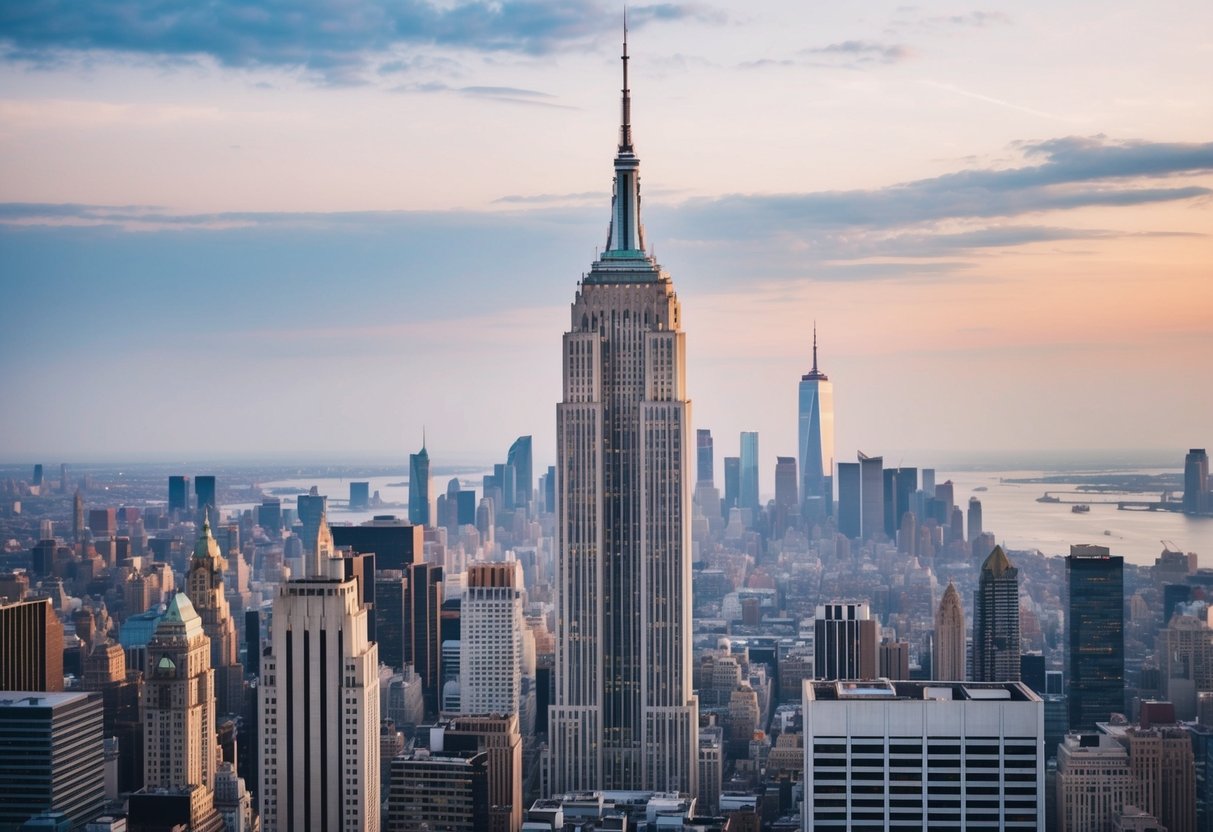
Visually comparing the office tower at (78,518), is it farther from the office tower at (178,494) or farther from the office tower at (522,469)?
the office tower at (522,469)

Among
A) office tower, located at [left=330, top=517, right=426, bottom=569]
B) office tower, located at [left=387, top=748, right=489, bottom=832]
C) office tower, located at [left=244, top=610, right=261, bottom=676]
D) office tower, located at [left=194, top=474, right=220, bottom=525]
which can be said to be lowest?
office tower, located at [left=387, top=748, right=489, bottom=832]

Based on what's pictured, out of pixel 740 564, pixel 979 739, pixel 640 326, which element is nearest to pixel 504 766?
pixel 640 326

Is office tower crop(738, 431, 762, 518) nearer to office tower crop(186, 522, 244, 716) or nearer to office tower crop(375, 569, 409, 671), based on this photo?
office tower crop(375, 569, 409, 671)

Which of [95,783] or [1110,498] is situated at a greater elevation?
[1110,498]

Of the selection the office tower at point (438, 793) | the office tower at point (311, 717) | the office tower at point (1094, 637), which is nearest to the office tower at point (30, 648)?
the office tower at point (311, 717)

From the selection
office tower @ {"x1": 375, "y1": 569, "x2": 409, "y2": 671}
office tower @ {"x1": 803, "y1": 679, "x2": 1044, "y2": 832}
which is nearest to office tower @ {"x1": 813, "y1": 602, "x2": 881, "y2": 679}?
office tower @ {"x1": 375, "y1": 569, "x2": 409, "y2": 671}

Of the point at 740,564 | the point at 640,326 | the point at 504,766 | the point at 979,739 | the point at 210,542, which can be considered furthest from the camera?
the point at 740,564

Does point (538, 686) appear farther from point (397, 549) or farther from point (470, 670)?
point (397, 549)
